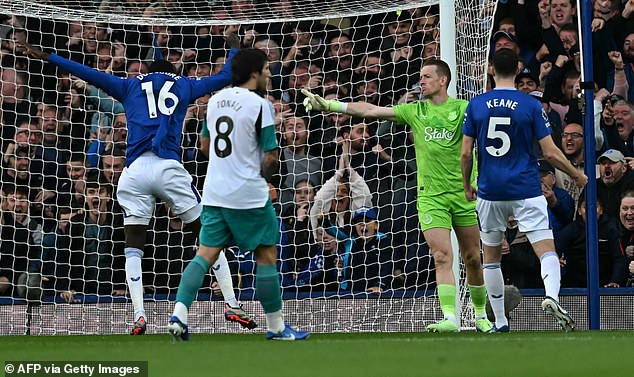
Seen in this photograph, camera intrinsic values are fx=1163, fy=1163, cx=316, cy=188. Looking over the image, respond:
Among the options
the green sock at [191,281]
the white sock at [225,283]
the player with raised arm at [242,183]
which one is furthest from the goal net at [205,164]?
the green sock at [191,281]

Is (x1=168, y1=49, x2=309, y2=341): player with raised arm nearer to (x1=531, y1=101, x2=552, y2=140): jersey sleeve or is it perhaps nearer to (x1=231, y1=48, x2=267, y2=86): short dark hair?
(x1=231, y1=48, x2=267, y2=86): short dark hair

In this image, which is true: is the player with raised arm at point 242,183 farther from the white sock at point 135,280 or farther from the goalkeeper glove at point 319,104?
the white sock at point 135,280

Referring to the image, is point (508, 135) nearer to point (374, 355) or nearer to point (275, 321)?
point (275, 321)

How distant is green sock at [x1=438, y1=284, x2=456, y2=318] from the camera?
8.81 metres

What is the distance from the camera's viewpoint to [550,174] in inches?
455

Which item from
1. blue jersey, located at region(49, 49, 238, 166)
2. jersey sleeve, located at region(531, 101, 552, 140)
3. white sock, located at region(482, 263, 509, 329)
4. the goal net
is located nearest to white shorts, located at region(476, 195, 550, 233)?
white sock, located at region(482, 263, 509, 329)

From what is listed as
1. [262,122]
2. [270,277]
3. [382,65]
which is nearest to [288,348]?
[270,277]

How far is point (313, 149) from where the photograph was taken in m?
12.5

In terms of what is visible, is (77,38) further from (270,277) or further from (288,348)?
(288,348)

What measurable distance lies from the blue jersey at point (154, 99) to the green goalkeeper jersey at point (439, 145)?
1.60m

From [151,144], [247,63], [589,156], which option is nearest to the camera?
[247,63]

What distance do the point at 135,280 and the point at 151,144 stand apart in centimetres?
108

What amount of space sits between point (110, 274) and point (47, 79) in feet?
7.66

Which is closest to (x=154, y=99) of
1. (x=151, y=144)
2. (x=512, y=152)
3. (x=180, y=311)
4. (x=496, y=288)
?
(x=151, y=144)
